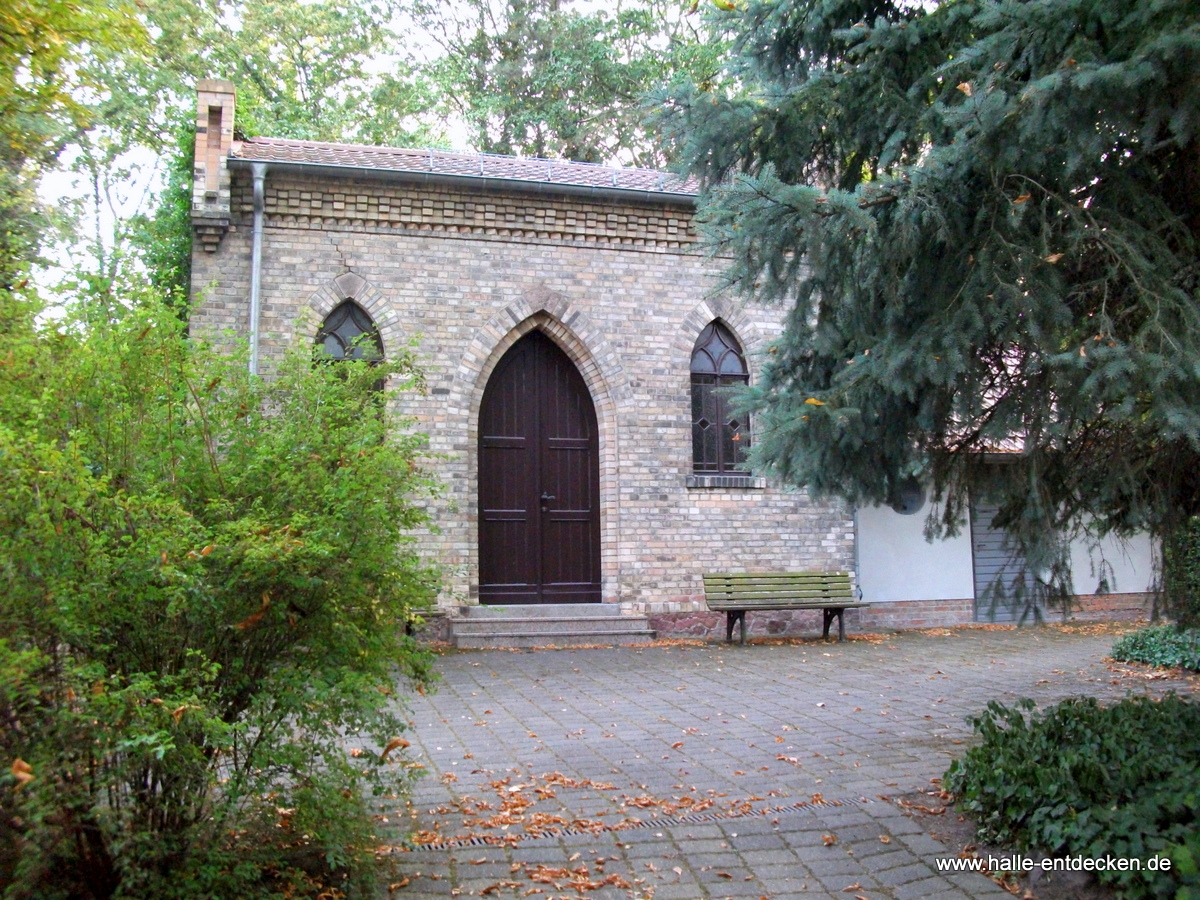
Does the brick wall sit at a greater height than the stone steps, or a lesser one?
greater

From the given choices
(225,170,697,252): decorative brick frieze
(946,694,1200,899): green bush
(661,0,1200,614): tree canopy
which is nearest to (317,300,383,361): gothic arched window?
(225,170,697,252): decorative brick frieze

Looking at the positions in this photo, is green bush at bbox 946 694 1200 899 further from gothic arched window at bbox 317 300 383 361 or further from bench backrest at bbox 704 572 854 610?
gothic arched window at bbox 317 300 383 361

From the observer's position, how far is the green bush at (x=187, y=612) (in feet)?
10.4

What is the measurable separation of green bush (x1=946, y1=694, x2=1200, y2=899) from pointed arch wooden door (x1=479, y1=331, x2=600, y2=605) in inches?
343

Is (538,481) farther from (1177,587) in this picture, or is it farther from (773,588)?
(1177,587)

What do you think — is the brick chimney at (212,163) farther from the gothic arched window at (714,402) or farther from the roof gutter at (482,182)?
the gothic arched window at (714,402)

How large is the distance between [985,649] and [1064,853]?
8927mm

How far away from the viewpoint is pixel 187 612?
365 centimetres

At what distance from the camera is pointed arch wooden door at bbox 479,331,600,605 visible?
13758 millimetres

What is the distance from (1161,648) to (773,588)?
4.70m

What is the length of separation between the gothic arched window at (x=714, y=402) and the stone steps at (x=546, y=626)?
2454mm

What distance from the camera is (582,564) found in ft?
46.0

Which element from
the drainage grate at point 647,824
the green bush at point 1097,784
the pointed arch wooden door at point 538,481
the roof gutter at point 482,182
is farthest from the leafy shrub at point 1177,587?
the pointed arch wooden door at point 538,481

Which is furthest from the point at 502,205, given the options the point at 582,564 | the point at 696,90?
the point at 696,90
